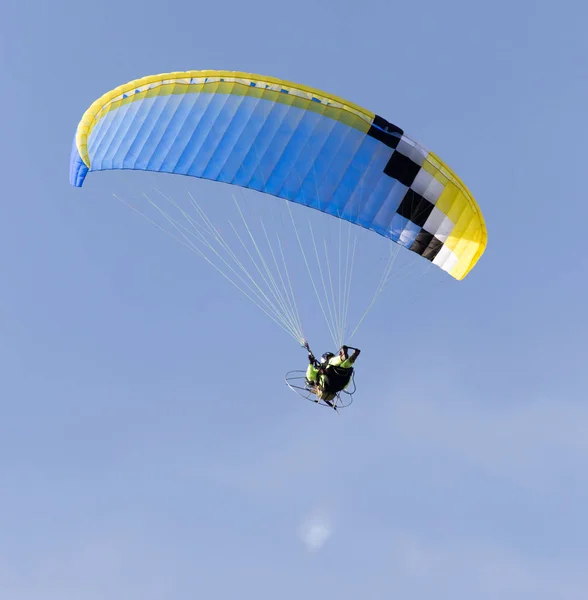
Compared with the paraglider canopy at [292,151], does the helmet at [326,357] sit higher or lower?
lower

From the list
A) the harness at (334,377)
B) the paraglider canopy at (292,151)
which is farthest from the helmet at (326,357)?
the paraglider canopy at (292,151)

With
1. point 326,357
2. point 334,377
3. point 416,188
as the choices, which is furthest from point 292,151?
point 334,377

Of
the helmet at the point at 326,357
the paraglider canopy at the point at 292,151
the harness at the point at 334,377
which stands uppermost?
the paraglider canopy at the point at 292,151

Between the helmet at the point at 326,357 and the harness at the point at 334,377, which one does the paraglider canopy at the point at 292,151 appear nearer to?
the helmet at the point at 326,357

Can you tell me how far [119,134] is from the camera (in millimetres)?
17094

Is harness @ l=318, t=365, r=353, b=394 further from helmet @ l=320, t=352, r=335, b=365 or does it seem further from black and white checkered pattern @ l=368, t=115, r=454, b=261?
black and white checkered pattern @ l=368, t=115, r=454, b=261

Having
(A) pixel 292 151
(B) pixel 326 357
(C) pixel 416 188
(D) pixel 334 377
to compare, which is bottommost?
(D) pixel 334 377

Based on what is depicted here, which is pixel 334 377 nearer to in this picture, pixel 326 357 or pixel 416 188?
pixel 326 357

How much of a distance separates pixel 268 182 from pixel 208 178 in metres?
1.20

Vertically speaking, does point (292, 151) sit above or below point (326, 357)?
above

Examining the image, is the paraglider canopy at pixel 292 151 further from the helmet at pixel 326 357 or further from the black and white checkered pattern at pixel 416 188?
the helmet at pixel 326 357

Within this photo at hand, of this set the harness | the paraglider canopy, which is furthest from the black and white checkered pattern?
the harness

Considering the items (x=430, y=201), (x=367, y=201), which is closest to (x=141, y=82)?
(x=367, y=201)

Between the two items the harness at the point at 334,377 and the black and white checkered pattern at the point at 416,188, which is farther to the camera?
the black and white checkered pattern at the point at 416,188
